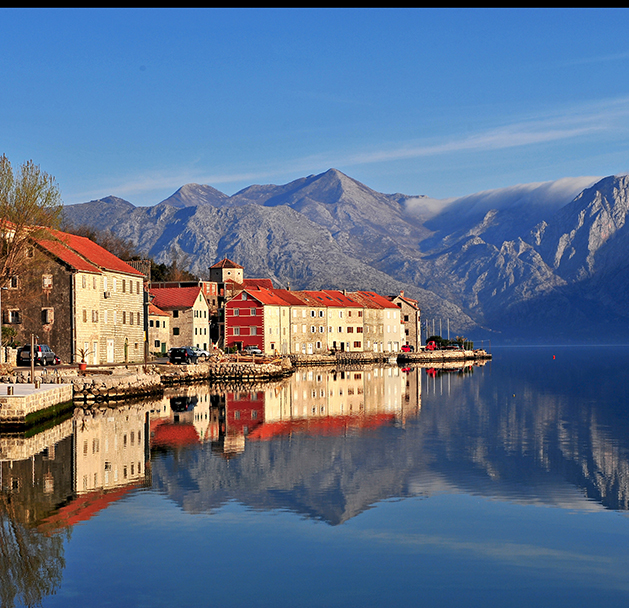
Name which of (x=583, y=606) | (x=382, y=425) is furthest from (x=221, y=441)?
(x=583, y=606)

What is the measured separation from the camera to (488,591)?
1565 centimetres

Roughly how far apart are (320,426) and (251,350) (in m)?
77.1

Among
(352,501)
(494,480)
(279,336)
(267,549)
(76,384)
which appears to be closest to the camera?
(267,549)

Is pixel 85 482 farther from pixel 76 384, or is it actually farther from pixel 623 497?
pixel 76 384

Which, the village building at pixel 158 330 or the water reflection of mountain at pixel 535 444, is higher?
the village building at pixel 158 330

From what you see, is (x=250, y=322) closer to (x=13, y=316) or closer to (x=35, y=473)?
(x=13, y=316)

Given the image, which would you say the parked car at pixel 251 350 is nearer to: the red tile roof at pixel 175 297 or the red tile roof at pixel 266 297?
the red tile roof at pixel 266 297

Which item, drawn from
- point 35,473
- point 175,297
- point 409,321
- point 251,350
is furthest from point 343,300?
point 35,473

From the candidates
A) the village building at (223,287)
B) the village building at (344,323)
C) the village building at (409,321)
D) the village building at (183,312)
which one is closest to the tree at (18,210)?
the village building at (183,312)

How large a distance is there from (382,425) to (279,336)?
8532cm

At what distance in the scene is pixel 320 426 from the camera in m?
45.3

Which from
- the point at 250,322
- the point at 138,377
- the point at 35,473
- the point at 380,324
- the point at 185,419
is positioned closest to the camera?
the point at 35,473

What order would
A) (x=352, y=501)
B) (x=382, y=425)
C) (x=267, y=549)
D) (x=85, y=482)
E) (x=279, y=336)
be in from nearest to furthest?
(x=267, y=549), (x=352, y=501), (x=85, y=482), (x=382, y=425), (x=279, y=336)

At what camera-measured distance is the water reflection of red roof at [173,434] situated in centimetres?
3737
